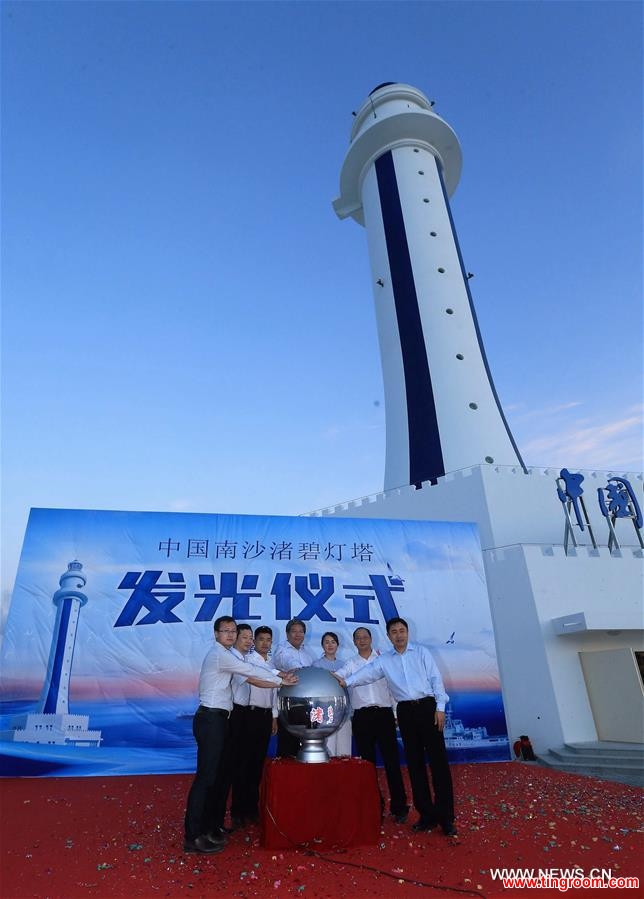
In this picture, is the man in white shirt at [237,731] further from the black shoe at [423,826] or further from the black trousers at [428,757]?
the black shoe at [423,826]

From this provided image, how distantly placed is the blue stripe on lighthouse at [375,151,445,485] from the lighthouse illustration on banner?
26.9 feet

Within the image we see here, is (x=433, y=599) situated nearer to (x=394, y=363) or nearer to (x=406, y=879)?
(x=406, y=879)

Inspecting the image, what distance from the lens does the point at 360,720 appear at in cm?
423

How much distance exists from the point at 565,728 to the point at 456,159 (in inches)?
740

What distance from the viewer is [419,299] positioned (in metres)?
14.8

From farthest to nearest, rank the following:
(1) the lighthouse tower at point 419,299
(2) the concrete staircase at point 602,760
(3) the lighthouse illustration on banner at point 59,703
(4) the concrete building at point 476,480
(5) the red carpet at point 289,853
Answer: (1) the lighthouse tower at point 419,299
(4) the concrete building at point 476,480
(2) the concrete staircase at point 602,760
(3) the lighthouse illustration on banner at point 59,703
(5) the red carpet at point 289,853

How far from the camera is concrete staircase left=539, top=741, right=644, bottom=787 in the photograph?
5.88 metres

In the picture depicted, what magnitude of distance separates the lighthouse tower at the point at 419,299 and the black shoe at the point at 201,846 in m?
9.87

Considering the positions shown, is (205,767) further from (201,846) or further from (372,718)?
(372,718)

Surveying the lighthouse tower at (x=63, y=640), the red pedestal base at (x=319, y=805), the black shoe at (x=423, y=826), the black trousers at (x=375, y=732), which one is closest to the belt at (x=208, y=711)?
the red pedestal base at (x=319, y=805)

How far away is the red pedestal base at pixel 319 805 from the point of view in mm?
3115

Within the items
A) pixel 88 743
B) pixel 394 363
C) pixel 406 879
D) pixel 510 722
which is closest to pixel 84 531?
pixel 88 743

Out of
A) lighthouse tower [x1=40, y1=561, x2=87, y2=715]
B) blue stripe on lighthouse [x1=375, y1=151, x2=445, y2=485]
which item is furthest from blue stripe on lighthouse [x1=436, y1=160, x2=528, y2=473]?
lighthouse tower [x1=40, y1=561, x2=87, y2=715]

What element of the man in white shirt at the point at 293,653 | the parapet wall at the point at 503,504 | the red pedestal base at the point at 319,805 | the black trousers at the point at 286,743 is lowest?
the red pedestal base at the point at 319,805
